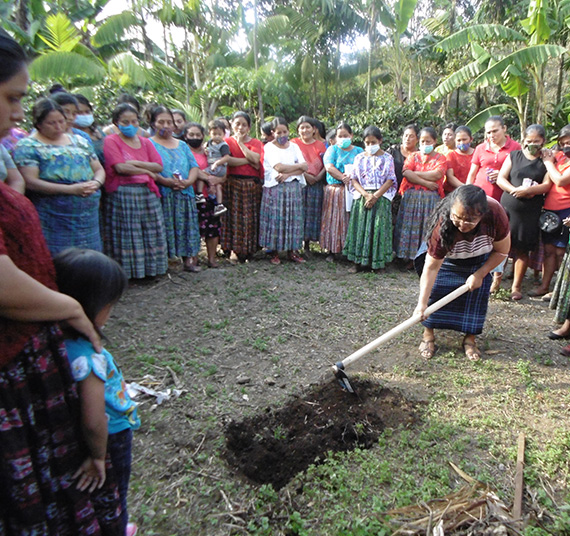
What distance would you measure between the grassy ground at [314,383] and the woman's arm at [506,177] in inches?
50.3

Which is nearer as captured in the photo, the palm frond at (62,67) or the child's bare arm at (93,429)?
the child's bare arm at (93,429)

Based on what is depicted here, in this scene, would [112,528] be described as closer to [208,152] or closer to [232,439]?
[232,439]

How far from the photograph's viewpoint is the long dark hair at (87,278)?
1.34m

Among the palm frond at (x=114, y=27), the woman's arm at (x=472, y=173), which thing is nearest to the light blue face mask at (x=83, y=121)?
the woman's arm at (x=472, y=173)

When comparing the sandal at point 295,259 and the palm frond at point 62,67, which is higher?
the palm frond at point 62,67

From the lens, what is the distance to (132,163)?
172 inches

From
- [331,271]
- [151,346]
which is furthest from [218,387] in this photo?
[331,271]

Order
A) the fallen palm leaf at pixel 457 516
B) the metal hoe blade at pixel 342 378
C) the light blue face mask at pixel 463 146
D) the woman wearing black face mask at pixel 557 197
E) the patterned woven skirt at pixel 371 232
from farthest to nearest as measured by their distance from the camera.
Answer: the light blue face mask at pixel 463 146
the patterned woven skirt at pixel 371 232
the woman wearing black face mask at pixel 557 197
the metal hoe blade at pixel 342 378
the fallen palm leaf at pixel 457 516

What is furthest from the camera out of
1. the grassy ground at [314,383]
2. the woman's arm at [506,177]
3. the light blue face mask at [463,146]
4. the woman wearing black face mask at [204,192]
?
the light blue face mask at [463,146]

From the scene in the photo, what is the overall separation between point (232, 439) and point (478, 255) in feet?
7.25

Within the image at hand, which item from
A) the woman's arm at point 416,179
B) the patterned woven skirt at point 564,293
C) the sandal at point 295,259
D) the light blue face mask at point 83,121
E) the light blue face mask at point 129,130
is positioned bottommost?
the sandal at point 295,259

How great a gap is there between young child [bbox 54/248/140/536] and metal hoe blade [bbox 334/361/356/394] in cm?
179

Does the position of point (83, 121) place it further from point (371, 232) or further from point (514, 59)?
point (514, 59)

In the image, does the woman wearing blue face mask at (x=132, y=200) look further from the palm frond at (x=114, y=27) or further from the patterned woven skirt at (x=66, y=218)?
the palm frond at (x=114, y=27)
